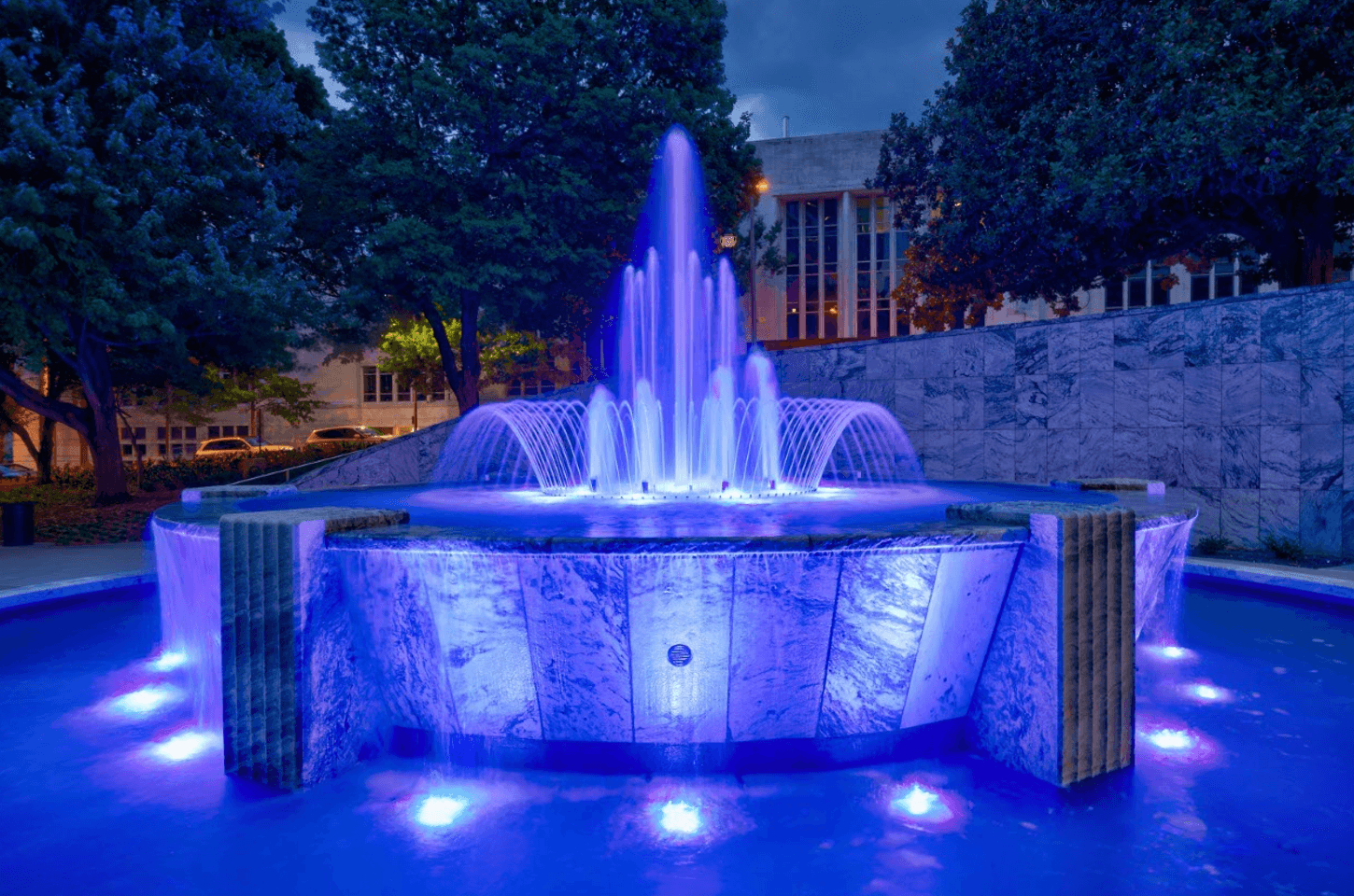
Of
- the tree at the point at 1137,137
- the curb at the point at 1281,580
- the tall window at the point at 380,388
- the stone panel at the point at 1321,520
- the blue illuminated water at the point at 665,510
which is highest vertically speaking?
the tree at the point at 1137,137

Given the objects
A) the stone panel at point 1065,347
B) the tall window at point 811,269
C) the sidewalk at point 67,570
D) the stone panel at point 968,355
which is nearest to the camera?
the sidewalk at point 67,570

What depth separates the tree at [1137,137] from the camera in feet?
43.1

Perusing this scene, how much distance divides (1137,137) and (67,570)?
18781mm

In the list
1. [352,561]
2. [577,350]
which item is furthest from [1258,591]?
[577,350]

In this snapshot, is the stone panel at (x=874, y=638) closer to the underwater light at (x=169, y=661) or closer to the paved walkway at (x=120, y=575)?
the underwater light at (x=169, y=661)

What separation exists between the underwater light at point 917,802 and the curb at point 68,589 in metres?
10.1

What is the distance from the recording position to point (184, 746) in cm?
537

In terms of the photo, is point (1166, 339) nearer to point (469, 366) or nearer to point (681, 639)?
point (681, 639)

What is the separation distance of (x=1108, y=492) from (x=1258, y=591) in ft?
11.5

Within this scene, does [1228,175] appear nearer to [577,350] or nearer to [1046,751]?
[1046,751]

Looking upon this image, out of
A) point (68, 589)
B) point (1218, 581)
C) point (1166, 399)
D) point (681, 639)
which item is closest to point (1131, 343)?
point (1166, 399)

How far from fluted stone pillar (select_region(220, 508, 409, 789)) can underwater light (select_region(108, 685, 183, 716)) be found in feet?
6.43

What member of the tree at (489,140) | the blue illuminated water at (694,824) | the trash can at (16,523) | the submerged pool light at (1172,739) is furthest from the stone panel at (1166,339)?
the trash can at (16,523)

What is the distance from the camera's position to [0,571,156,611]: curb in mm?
9250
